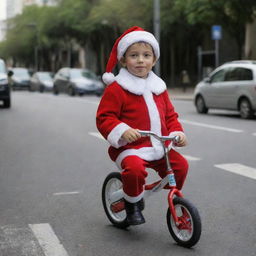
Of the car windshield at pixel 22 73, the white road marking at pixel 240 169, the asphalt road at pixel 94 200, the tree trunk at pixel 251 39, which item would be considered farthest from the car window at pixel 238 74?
the car windshield at pixel 22 73

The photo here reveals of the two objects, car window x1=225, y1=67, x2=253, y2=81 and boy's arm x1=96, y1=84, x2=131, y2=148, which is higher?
boy's arm x1=96, y1=84, x2=131, y2=148

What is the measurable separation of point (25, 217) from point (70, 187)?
1.48 metres

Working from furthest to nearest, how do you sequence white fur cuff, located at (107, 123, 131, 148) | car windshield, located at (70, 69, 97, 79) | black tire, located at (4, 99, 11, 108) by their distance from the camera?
car windshield, located at (70, 69, 97, 79), black tire, located at (4, 99, 11, 108), white fur cuff, located at (107, 123, 131, 148)

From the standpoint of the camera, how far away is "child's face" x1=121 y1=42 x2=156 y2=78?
4.83 meters

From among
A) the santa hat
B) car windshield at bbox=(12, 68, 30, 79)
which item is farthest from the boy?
car windshield at bbox=(12, 68, 30, 79)

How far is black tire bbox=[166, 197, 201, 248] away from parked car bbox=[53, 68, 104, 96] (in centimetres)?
2834

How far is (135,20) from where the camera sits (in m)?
42.5

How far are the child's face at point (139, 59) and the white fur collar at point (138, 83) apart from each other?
4 centimetres

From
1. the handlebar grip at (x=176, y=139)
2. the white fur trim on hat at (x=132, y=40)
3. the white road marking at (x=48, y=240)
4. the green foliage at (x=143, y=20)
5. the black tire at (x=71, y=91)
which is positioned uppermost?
the green foliage at (x=143, y=20)

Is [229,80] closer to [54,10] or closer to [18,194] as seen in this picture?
[18,194]

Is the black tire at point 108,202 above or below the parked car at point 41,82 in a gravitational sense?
above

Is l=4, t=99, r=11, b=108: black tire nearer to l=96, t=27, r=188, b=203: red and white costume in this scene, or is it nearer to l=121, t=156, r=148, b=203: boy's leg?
l=96, t=27, r=188, b=203: red and white costume

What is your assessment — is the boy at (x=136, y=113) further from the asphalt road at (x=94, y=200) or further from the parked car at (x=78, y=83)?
the parked car at (x=78, y=83)

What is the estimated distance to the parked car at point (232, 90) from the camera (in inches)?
656
